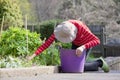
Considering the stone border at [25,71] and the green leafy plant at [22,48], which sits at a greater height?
the green leafy plant at [22,48]

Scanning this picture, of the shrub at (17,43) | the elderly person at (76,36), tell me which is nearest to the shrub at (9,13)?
Result: the shrub at (17,43)

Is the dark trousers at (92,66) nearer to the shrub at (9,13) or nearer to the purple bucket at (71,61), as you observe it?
the purple bucket at (71,61)

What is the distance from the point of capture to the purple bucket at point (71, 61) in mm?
8430

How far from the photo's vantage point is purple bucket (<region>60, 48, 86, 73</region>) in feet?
27.7

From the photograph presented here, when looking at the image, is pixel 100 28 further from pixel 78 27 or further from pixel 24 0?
pixel 24 0

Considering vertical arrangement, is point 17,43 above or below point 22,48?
above

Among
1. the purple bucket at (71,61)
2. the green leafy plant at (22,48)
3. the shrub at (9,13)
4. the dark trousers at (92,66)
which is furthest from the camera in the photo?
the shrub at (9,13)

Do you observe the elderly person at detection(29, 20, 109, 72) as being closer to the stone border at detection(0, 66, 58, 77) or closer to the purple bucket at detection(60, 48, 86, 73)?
the purple bucket at detection(60, 48, 86, 73)

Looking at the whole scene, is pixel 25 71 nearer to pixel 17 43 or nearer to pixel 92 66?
pixel 92 66

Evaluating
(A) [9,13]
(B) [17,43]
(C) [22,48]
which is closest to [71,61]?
(C) [22,48]

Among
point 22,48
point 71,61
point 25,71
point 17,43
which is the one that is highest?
point 17,43

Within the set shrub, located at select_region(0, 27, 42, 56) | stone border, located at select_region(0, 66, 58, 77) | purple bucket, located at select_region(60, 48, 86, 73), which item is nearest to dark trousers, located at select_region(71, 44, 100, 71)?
purple bucket, located at select_region(60, 48, 86, 73)

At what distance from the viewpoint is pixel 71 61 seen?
8.49m

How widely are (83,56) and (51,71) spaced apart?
0.72 metres
